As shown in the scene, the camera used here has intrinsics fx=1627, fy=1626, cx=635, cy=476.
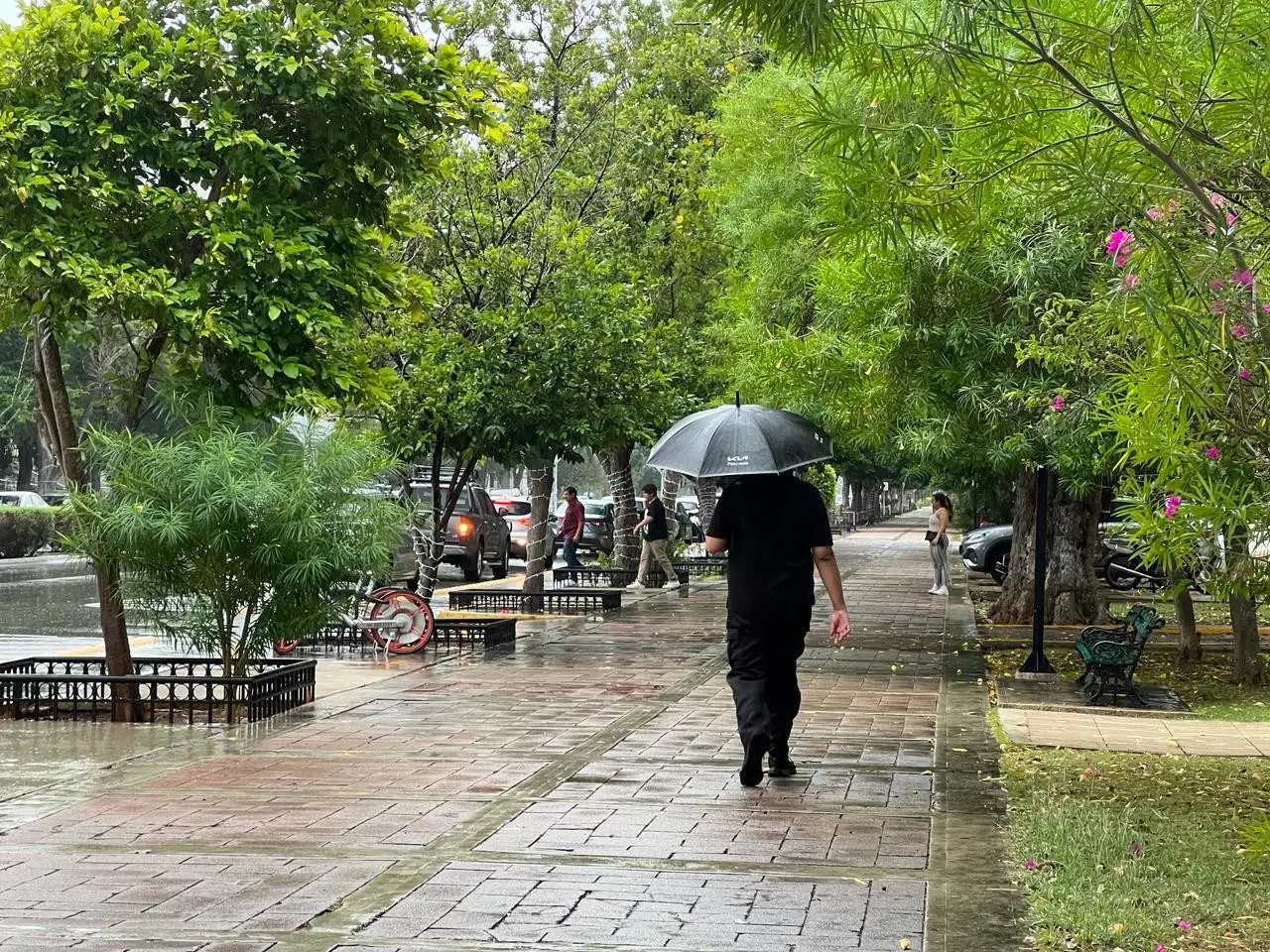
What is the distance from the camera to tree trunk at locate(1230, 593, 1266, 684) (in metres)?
14.3

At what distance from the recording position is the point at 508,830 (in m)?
7.30

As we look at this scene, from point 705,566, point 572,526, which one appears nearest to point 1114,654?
point 572,526

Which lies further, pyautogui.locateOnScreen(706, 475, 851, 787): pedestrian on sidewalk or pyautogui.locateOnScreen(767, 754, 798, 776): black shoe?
pyautogui.locateOnScreen(767, 754, 798, 776): black shoe

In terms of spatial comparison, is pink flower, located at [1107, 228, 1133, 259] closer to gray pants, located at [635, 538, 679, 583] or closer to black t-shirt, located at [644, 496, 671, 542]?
black t-shirt, located at [644, 496, 671, 542]

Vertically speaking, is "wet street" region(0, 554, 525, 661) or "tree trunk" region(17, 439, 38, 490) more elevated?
"tree trunk" region(17, 439, 38, 490)

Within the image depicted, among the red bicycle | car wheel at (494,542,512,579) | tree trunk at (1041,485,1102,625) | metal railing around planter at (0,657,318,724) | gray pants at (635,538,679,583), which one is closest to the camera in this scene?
metal railing around planter at (0,657,318,724)

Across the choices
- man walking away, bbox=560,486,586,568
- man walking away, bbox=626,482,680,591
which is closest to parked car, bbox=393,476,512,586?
man walking away, bbox=560,486,586,568

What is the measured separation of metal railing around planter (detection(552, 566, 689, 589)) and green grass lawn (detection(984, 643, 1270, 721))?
10250 millimetres

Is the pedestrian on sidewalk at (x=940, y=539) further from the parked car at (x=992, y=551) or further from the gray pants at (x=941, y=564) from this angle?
the parked car at (x=992, y=551)

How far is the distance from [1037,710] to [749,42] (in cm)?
1876

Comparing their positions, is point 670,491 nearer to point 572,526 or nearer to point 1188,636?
point 572,526

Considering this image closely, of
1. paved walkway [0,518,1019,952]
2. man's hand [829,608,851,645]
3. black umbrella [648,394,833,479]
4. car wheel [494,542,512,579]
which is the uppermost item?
black umbrella [648,394,833,479]

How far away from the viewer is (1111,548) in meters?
29.8

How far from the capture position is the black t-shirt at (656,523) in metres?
26.5
